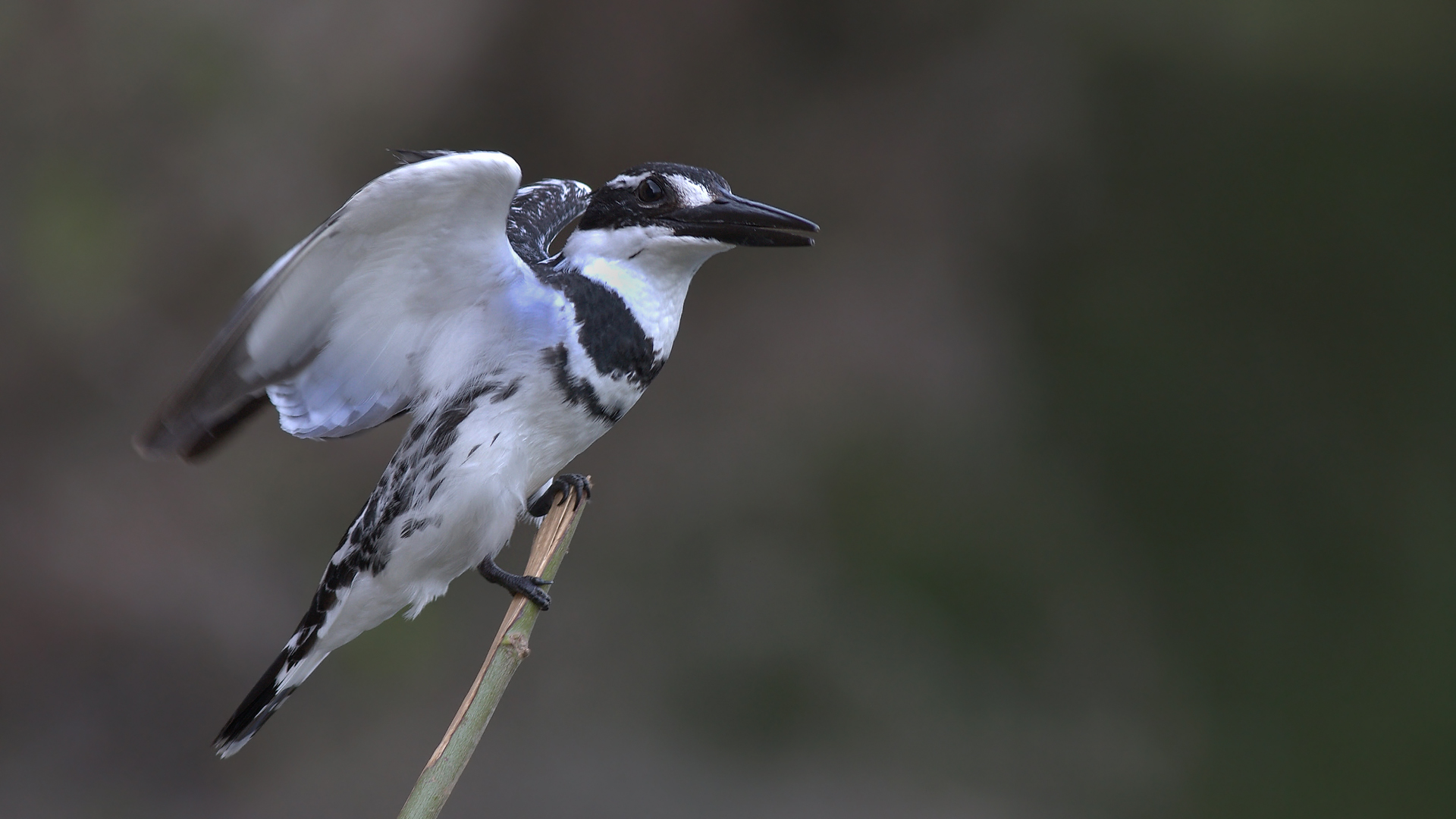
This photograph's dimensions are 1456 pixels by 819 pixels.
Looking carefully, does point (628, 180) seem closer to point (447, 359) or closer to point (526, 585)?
point (447, 359)

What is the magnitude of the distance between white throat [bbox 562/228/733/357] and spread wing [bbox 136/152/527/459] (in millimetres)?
107

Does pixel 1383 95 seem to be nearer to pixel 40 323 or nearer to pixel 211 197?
pixel 211 197

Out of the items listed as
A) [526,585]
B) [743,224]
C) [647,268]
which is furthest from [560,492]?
[743,224]

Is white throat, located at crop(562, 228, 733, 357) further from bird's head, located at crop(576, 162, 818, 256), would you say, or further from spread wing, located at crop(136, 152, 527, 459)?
spread wing, located at crop(136, 152, 527, 459)

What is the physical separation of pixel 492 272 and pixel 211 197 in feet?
6.54

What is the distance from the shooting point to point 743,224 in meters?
1.09

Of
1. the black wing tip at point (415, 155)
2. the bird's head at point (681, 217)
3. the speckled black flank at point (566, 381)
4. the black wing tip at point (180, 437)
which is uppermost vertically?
the black wing tip at point (415, 155)

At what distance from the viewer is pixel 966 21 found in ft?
10.0

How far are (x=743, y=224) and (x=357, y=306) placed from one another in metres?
0.40

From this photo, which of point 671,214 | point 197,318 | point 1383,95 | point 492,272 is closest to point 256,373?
point 492,272

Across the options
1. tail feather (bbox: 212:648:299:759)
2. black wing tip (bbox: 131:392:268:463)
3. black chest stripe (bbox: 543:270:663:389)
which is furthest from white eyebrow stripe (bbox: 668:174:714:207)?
tail feather (bbox: 212:648:299:759)

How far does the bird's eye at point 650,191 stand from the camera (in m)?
1.16

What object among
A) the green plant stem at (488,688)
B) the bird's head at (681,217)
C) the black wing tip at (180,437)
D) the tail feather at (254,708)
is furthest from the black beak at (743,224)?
the tail feather at (254,708)

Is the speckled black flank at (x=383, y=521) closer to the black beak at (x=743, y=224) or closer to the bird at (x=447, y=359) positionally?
the bird at (x=447, y=359)
